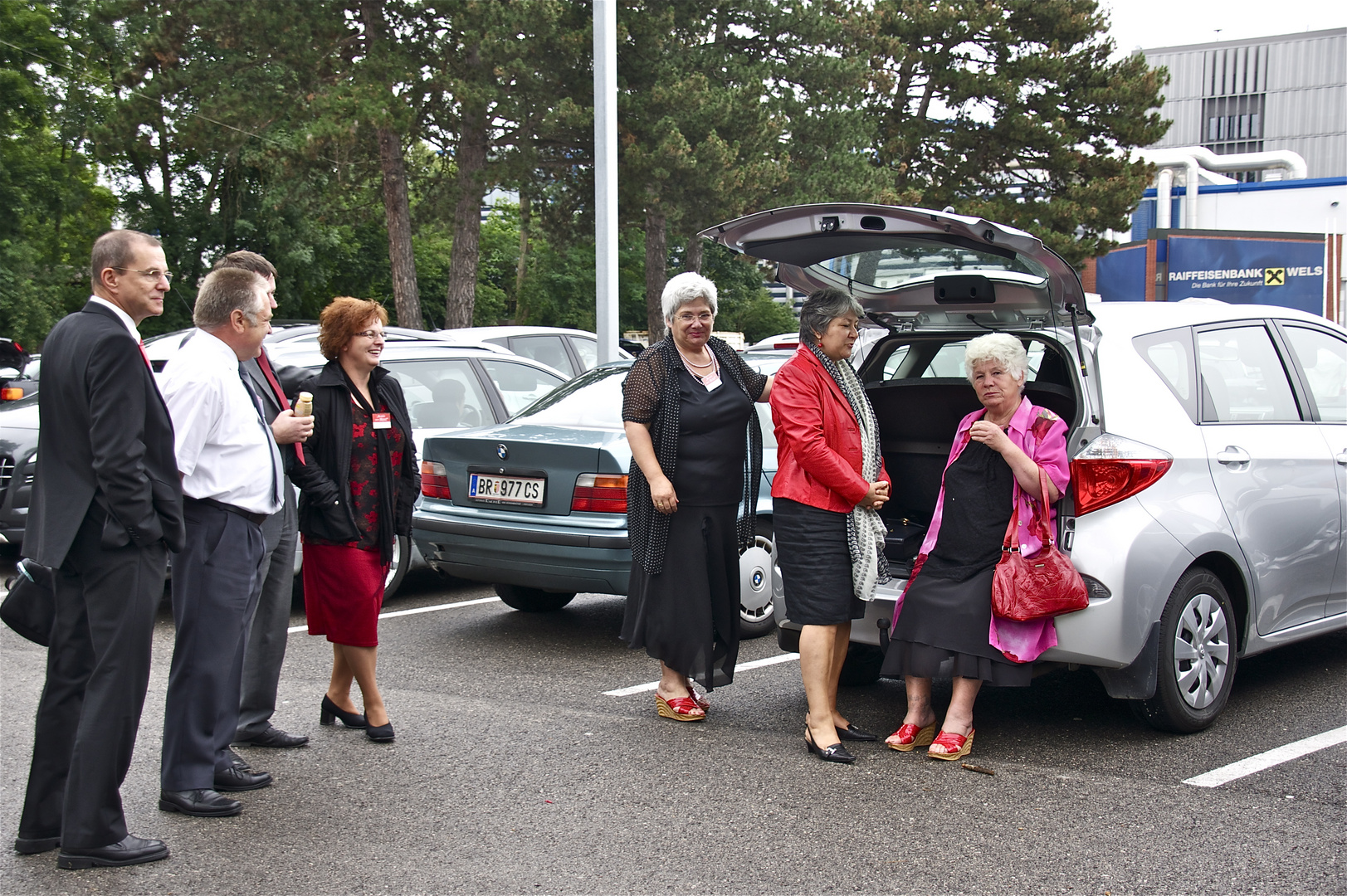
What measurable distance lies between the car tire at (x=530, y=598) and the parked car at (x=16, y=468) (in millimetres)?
3240

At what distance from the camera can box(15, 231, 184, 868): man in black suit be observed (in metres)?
3.41

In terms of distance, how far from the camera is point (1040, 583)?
171 inches

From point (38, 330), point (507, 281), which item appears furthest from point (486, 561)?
point (507, 281)

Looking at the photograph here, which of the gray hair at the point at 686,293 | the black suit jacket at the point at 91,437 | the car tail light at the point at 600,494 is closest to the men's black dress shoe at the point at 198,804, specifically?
the black suit jacket at the point at 91,437

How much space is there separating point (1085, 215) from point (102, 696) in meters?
34.3

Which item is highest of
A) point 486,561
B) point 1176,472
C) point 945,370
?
point 945,370

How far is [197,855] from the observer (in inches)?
142

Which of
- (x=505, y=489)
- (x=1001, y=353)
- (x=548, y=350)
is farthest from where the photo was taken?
(x=548, y=350)

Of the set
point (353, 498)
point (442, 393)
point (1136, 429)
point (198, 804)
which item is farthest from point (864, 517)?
point (442, 393)

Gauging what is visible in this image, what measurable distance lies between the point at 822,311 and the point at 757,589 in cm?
222

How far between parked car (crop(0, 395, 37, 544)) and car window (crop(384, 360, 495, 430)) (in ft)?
8.14

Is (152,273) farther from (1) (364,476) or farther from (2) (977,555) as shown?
(2) (977,555)

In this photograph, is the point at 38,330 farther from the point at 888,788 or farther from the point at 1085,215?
the point at 888,788

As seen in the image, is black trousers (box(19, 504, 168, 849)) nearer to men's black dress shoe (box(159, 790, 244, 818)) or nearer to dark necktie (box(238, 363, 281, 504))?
men's black dress shoe (box(159, 790, 244, 818))
